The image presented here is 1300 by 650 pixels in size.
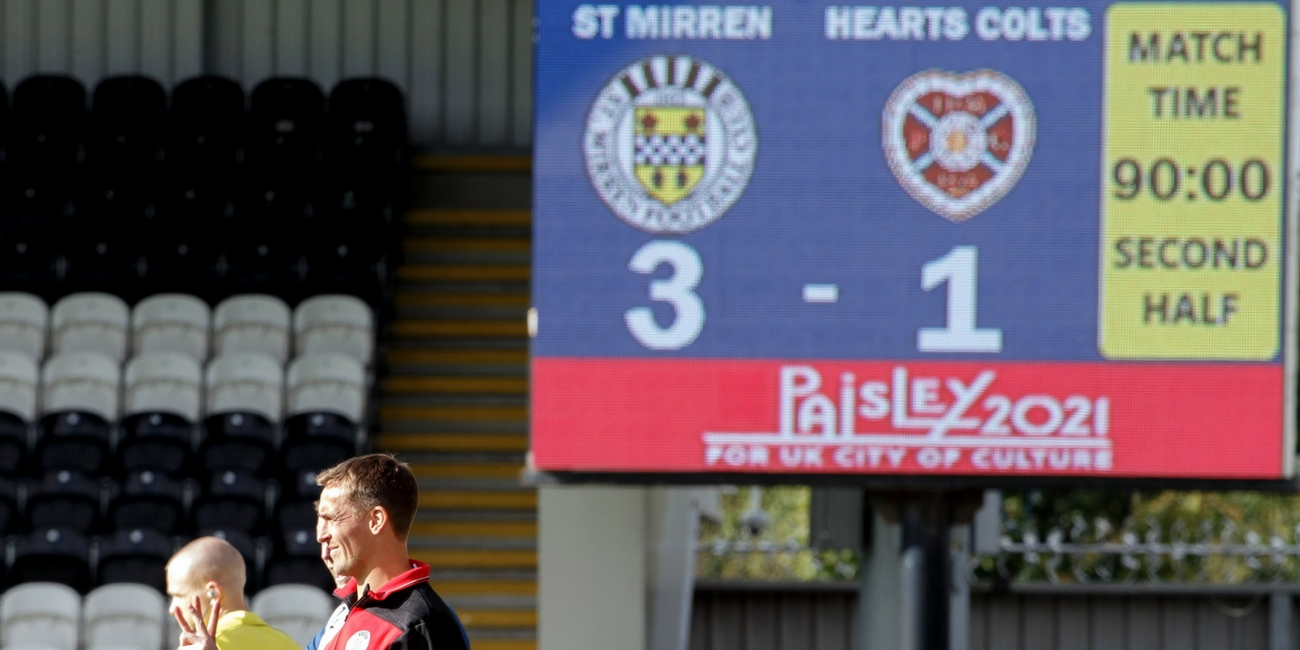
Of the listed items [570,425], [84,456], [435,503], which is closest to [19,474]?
[84,456]

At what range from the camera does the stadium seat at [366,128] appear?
9.85 meters

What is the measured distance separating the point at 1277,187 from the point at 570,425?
7.28 feet

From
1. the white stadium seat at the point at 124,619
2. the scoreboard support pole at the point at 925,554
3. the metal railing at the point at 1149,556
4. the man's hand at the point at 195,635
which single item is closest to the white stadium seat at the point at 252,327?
the white stadium seat at the point at 124,619

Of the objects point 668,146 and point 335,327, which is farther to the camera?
point 335,327

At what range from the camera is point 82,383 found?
8.06 meters

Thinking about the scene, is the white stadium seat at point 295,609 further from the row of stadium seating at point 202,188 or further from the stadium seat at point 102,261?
the stadium seat at point 102,261

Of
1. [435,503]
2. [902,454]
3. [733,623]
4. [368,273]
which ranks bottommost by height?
[733,623]

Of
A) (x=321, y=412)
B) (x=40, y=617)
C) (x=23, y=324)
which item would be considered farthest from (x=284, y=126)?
(x=40, y=617)

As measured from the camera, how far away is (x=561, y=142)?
552 cm

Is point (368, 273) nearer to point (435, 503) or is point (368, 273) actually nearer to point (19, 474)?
point (435, 503)

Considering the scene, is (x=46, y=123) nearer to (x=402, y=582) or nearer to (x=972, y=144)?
(x=972, y=144)

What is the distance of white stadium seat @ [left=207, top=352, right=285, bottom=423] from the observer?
7992 millimetres

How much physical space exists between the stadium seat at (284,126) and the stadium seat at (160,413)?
6.45ft

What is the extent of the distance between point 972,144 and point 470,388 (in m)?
4.31
